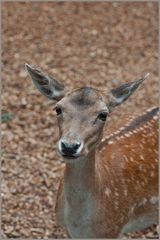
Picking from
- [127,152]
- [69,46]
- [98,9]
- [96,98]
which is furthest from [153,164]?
[98,9]

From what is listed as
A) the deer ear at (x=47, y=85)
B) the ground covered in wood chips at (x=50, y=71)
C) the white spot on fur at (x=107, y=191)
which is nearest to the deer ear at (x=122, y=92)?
the deer ear at (x=47, y=85)

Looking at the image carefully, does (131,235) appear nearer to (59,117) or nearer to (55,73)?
(59,117)

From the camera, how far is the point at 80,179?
362 centimetres

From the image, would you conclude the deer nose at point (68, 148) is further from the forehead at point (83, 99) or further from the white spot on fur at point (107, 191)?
the white spot on fur at point (107, 191)

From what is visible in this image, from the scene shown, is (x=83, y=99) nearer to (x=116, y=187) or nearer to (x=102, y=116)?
(x=102, y=116)

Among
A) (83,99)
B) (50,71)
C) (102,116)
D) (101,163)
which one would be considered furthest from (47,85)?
(50,71)

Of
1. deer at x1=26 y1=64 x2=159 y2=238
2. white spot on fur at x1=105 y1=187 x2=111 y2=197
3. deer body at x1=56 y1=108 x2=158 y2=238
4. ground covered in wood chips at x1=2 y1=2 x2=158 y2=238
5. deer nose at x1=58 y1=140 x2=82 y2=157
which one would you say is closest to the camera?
deer nose at x1=58 y1=140 x2=82 y2=157

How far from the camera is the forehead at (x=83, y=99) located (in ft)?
11.1

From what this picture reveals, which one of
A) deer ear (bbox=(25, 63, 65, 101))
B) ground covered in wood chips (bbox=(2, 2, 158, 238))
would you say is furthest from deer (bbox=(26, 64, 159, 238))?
ground covered in wood chips (bbox=(2, 2, 158, 238))

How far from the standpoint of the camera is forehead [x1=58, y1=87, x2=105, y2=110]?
339 centimetres

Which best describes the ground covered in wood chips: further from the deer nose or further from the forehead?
the deer nose

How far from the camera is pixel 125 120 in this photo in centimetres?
453

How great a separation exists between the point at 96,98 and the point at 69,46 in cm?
378

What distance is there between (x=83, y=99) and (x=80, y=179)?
51 centimetres
